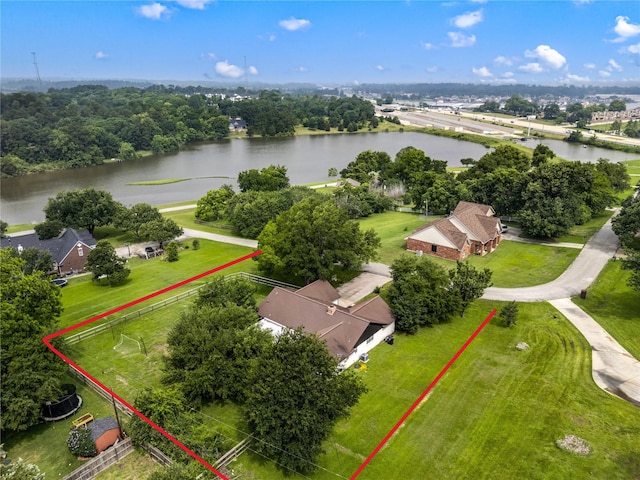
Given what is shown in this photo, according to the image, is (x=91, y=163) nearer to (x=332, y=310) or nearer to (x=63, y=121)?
(x=63, y=121)

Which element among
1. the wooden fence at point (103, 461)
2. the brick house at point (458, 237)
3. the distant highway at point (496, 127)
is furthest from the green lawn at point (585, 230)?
the distant highway at point (496, 127)

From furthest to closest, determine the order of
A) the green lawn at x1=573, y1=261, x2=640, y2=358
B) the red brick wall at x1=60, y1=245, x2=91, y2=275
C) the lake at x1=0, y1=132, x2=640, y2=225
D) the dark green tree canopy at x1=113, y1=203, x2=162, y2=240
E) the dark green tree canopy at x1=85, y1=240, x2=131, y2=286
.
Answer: the lake at x1=0, y1=132, x2=640, y2=225, the dark green tree canopy at x1=113, y1=203, x2=162, y2=240, the red brick wall at x1=60, y1=245, x2=91, y2=275, the dark green tree canopy at x1=85, y1=240, x2=131, y2=286, the green lawn at x1=573, y1=261, x2=640, y2=358

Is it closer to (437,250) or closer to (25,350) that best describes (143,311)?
Answer: (25,350)

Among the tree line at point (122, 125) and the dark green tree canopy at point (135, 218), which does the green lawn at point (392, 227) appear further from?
the tree line at point (122, 125)

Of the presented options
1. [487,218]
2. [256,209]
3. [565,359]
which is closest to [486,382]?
[565,359]

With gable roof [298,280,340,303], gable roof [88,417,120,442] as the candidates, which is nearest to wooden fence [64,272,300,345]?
gable roof [298,280,340,303]

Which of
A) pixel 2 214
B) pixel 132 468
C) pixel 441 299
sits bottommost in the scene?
pixel 2 214

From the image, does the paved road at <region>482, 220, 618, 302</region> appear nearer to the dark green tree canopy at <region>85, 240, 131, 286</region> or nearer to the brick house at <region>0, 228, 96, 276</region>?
the dark green tree canopy at <region>85, 240, 131, 286</region>
